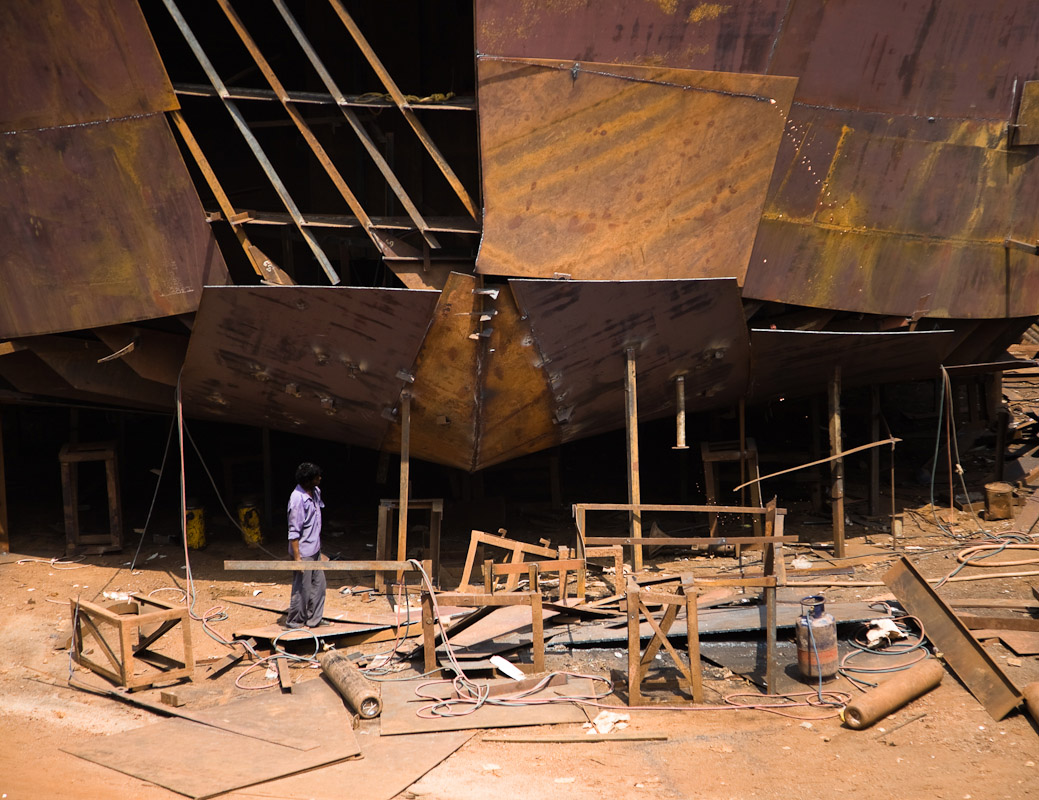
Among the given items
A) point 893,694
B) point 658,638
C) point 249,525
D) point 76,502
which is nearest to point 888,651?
point 893,694

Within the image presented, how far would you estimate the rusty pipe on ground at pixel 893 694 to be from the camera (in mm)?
6207

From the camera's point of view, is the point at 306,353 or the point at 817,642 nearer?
the point at 817,642

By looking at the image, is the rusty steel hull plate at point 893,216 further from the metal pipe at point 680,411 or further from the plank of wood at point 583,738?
the plank of wood at point 583,738

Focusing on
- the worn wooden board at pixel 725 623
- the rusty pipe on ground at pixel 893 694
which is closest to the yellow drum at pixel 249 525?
the worn wooden board at pixel 725 623

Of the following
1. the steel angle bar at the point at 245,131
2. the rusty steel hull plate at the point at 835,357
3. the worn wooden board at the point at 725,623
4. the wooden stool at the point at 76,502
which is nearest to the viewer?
the worn wooden board at the point at 725,623

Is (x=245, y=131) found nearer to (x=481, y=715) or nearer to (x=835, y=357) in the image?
(x=481, y=715)

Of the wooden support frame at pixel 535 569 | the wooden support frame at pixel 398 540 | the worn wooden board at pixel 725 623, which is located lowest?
the worn wooden board at pixel 725 623

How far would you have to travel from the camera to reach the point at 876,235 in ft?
30.0

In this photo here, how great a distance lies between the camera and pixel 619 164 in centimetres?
812

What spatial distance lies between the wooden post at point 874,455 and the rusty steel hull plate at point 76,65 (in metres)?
7.82

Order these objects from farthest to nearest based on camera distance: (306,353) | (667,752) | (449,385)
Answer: (449,385) < (306,353) < (667,752)

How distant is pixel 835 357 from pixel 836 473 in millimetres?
1154

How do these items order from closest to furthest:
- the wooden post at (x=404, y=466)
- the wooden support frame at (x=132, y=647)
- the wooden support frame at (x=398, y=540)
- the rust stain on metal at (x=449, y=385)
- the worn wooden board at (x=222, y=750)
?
the worn wooden board at (x=222, y=750) < the wooden support frame at (x=132, y=647) < the rust stain on metal at (x=449, y=385) < the wooden post at (x=404, y=466) < the wooden support frame at (x=398, y=540)

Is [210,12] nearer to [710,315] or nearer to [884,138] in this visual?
[710,315]
